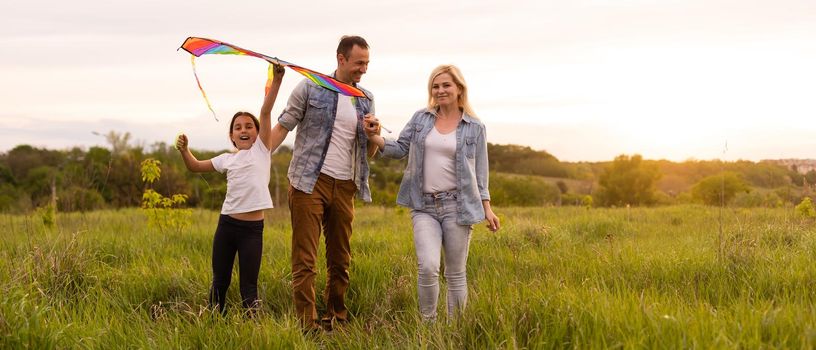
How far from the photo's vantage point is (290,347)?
3.60 meters

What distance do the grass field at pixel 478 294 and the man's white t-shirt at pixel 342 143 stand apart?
1.11 m

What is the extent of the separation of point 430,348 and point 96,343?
6.93ft

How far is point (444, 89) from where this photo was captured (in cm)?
454

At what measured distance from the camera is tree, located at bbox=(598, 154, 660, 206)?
1781 inches

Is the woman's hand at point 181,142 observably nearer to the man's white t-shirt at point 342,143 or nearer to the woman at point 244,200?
the woman at point 244,200

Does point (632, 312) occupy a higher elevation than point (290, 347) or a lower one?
higher

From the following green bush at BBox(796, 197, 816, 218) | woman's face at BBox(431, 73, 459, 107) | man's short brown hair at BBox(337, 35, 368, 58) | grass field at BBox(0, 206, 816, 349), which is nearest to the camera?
grass field at BBox(0, 206, 816, 349)

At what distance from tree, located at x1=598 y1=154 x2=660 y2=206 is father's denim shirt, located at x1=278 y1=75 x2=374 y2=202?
4284 cm

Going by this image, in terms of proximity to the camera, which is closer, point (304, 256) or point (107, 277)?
point (304, 256)

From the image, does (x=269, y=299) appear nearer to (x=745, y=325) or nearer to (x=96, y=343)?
(x=96, y=343)

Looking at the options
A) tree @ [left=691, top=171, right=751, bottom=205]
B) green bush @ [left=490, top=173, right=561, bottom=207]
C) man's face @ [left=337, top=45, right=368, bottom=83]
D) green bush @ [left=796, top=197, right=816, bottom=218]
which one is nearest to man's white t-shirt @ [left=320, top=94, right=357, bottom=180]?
man's face @ [left=337, top=45, right=368, bottom=83]

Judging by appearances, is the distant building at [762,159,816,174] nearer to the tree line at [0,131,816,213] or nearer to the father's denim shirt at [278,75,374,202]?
the father's denim shirt at [278,75,374,202]

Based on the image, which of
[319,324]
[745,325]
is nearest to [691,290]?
[745,325]

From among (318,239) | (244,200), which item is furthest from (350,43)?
(318,239)
